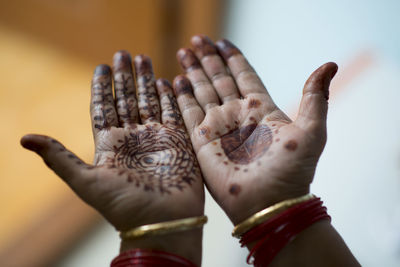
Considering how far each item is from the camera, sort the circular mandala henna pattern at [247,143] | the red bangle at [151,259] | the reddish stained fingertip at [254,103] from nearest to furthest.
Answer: the red bangle at [151,259] → the circular mandala henna pattern at [247,143] → the reddish stained fingertip at [254,103]

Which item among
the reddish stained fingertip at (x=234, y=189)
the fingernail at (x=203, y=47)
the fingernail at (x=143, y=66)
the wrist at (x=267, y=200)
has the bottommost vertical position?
the wrist at (x=267, y=200)

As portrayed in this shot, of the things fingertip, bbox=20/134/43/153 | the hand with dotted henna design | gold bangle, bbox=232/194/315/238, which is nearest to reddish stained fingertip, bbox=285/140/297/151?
the hand with dotted henna design

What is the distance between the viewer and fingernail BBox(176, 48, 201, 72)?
1.04 m

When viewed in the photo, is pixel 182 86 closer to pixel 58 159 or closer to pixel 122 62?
pixel 122 62

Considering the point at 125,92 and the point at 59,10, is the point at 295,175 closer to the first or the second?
the point at 125,92

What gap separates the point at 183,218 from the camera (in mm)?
708

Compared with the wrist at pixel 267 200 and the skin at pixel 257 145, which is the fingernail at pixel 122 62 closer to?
the skin at pixel 257 145

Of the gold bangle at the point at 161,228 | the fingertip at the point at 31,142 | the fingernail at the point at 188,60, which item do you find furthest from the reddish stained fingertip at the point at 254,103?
the fingertip at the point at 31,142

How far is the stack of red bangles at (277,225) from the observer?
2.27 ft

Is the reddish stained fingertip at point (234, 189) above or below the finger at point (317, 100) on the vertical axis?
below

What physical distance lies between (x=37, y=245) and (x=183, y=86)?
0.80 meters

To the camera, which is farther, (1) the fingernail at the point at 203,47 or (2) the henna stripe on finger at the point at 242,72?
(1) the fingernail at the point at 203,47

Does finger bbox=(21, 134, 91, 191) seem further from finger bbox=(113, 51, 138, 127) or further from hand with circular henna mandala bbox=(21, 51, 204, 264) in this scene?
finger bbox=(113, 51, 138, 127)

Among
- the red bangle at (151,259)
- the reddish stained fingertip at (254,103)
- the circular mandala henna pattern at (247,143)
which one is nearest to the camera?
the red bangle at (151,259)
